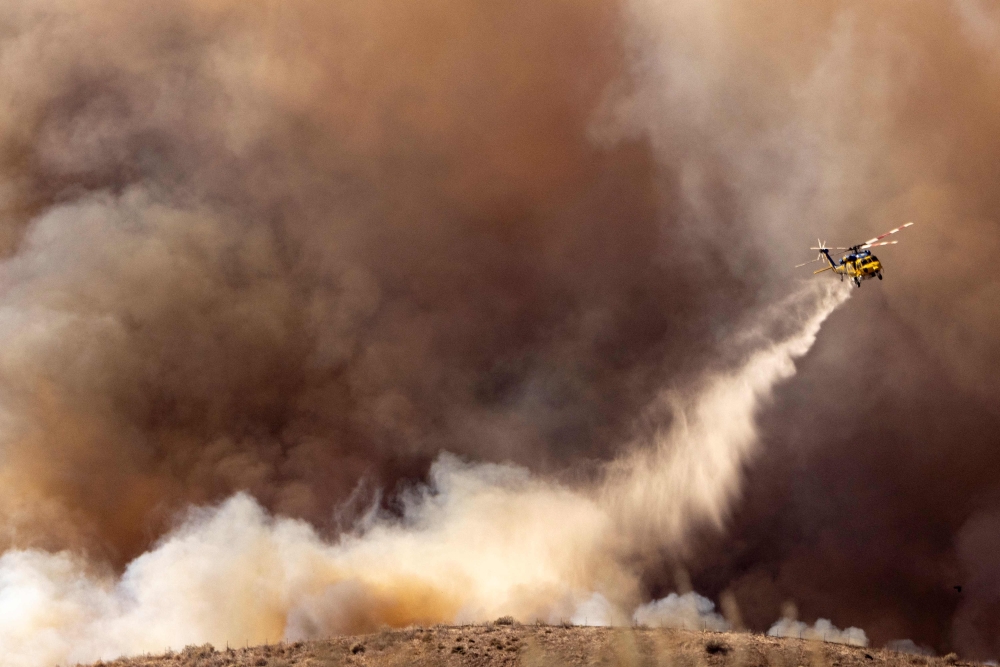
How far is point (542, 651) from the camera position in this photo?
64938 millimetres

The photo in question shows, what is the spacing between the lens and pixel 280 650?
227 feet

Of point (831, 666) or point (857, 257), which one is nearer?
point (831, 666)

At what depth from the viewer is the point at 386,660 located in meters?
65.8

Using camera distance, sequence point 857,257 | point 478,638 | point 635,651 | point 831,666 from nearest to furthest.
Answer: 1. point 831,666
2. point 635,651
3. point 478,638
4. point 857,257

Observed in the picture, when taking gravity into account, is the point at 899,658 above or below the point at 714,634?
below

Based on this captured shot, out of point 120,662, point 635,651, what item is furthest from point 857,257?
point 120,662

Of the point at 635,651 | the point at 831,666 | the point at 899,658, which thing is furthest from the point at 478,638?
the point at 899,658

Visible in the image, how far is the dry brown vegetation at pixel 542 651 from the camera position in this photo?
61.4m

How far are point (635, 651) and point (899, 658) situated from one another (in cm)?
1887

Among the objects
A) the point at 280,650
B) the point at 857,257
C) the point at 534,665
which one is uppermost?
the point at 857,257

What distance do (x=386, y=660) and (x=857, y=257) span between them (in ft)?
210

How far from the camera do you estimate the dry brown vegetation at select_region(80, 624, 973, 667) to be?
6138 centimetres

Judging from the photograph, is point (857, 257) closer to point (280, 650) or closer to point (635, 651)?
point (635, 651)

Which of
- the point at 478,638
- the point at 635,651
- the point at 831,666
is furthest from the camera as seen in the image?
the point at 478,638
